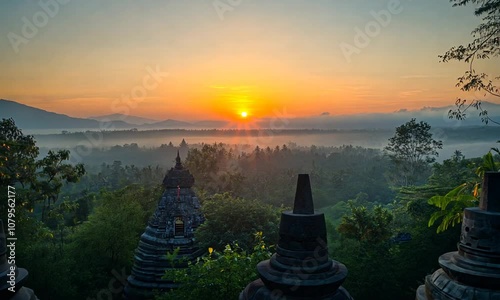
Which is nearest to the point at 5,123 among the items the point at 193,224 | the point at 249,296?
the point at 193,224

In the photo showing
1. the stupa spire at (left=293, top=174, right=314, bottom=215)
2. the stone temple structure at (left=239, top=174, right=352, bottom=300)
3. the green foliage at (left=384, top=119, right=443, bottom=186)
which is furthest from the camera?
the green foliage at (left=384, top=119, right=443, bottom=186)

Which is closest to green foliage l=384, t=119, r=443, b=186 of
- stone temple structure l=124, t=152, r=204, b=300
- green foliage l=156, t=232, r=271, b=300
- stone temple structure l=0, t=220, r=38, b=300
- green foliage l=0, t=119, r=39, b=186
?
stone temple structure l=124, t=152, r=204, b=300

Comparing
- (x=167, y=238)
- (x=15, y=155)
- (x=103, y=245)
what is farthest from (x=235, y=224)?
(x=15, y=155)

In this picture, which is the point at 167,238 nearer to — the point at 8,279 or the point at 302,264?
the point at 8,279

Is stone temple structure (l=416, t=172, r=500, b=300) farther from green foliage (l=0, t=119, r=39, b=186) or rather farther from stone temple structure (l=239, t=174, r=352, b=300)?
green foliage (l=0, t=119, r=39, b=186)

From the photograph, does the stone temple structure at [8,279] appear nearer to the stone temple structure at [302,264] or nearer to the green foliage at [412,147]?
the stone temple structure at [302,264]

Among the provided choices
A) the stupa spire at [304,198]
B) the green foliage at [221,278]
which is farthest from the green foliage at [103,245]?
the stupa spire at [304,198]

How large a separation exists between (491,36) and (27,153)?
31057 mm

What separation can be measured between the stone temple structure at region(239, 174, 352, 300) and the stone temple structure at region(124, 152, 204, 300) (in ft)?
49.0

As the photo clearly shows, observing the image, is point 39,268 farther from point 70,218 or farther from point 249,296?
point 70,218

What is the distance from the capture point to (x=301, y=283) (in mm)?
6090

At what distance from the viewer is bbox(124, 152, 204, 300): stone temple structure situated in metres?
20.6

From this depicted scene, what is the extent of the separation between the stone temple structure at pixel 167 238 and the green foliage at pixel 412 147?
2956 cm

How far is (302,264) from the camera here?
6.36 metres
